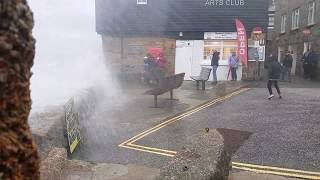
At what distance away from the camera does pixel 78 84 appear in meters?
9.77

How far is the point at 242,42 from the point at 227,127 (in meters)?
9.82

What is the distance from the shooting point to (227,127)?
Result: 8.03 meters

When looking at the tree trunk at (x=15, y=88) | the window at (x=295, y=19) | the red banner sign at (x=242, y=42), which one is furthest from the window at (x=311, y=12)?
the tree trunk at (x=15, y=88)

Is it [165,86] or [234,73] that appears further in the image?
[234,73]

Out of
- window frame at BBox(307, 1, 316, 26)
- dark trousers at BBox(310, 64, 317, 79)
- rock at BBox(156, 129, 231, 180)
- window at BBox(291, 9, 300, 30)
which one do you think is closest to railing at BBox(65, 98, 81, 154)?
rock at BBox(156, 129, 231, 180)

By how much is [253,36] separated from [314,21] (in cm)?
461

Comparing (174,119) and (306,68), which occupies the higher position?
(306,68)

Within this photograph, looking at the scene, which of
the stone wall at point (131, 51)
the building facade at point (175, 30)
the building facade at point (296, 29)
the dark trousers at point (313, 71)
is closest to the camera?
the building facade at point (175, 30)

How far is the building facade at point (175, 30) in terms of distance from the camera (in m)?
18.0

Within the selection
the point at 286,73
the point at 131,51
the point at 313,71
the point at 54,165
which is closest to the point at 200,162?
the point at 54,165

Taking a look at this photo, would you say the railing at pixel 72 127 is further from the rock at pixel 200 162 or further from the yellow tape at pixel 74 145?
the rock at pixel 200 162

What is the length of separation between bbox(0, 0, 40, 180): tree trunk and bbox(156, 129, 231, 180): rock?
280 centimetres

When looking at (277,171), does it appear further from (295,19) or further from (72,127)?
(295,19)

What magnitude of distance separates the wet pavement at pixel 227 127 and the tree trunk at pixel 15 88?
15.4 ft
